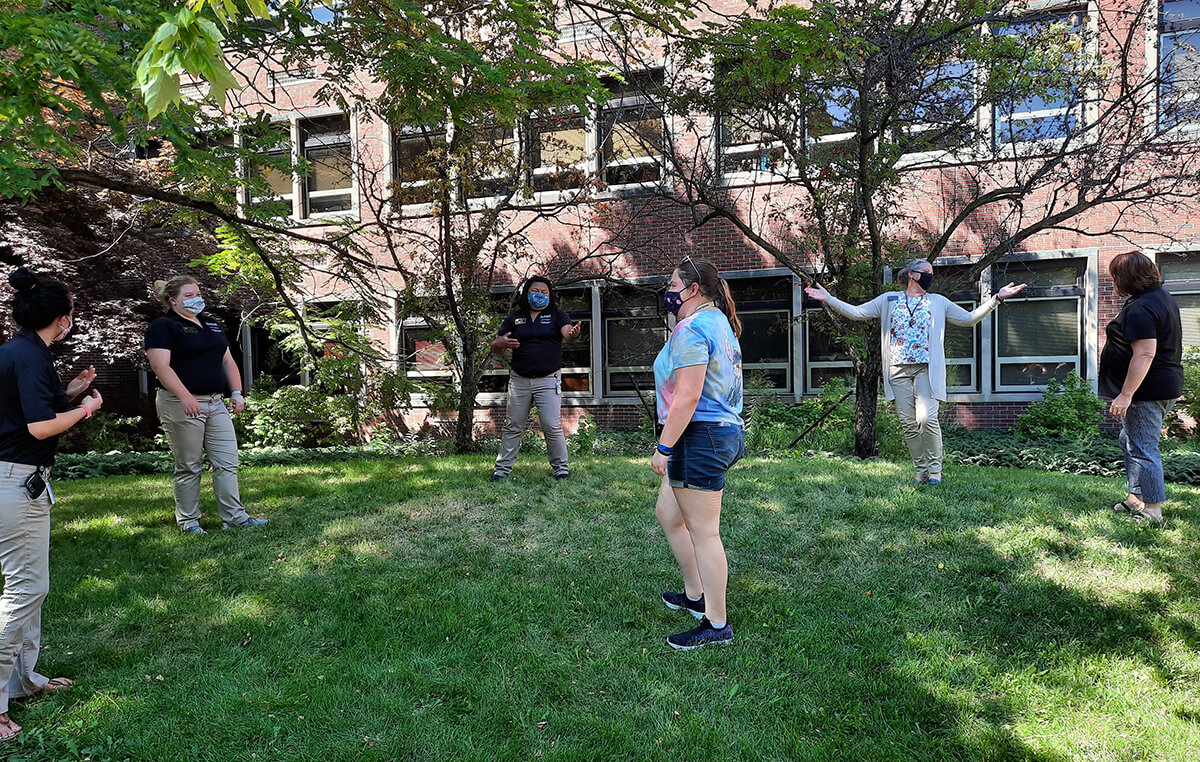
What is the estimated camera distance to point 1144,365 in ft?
15.6

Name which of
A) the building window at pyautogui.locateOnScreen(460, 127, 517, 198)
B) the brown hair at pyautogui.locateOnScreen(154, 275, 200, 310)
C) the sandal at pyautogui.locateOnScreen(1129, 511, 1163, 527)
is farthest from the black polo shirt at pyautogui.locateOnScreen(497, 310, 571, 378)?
the sandal at pyautogui.locateOnScreen(1129, 511, 1163, 527)

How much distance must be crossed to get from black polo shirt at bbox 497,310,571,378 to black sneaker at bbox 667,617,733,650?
3885mm

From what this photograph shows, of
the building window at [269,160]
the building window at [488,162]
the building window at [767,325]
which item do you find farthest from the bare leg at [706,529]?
the building window at [767,325]

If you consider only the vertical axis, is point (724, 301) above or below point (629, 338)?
below

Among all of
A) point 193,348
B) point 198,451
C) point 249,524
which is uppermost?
point 193,348

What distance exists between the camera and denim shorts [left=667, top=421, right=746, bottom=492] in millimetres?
3430

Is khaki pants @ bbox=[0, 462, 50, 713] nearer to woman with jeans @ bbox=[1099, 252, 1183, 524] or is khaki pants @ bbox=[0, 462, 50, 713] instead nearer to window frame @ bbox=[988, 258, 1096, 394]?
woman with jeans @ bbox=[1099, 252, 1183, 524]

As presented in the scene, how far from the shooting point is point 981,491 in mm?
6016

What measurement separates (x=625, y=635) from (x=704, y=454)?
1132 mm

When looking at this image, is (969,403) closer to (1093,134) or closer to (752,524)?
(1093,134)

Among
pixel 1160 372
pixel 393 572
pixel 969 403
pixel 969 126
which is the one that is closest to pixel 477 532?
pixel 393 572

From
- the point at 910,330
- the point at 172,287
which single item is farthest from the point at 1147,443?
the point at 172,287

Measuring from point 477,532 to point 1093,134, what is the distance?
894 cm

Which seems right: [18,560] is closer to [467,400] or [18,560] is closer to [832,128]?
[467,400]
